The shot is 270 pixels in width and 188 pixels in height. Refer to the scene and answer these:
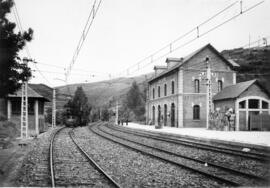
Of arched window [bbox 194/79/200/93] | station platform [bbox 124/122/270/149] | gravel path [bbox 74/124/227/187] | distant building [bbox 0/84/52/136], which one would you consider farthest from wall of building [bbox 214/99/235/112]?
gravel path [bbox 74/124/227/187]

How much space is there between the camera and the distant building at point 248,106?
28.3 metres

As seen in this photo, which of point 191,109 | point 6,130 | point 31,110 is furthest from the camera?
point 191,109

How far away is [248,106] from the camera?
98.4ft

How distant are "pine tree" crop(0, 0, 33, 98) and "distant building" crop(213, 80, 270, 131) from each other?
23.5 m

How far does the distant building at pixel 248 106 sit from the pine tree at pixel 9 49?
23456 mm

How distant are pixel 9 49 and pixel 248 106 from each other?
86.6 ft

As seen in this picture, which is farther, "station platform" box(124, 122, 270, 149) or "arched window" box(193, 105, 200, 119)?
"arched window" box(193, 105, 200, 119)

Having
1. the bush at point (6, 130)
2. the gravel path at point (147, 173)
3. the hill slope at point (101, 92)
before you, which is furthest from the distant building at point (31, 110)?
the hill slope at point (101, 92)

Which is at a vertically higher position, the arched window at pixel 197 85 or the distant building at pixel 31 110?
the arched window at pixel 197 85

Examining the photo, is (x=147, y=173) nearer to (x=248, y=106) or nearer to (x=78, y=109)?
(x=248, y=106)

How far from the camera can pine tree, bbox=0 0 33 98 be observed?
8.59m

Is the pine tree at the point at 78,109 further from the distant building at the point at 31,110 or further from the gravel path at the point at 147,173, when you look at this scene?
the gravel path at the point at 147,173

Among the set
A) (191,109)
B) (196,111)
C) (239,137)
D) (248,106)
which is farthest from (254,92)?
(239,137)

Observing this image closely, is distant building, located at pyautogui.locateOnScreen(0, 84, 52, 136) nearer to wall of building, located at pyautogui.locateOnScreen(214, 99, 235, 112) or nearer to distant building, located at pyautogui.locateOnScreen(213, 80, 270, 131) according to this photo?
wall of building, located at pyautogui.locateOnScreen(214, 99, 235, 112)
